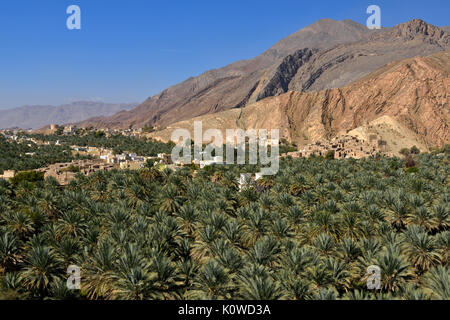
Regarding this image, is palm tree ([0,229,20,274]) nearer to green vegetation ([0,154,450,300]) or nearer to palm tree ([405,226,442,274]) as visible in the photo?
green vegetation ([0,154,450,300])

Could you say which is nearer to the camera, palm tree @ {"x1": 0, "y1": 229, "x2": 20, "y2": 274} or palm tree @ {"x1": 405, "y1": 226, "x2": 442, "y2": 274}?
palm tree @ {"x1": 405, "y1": 226, "x2": 442, "y2": 274}

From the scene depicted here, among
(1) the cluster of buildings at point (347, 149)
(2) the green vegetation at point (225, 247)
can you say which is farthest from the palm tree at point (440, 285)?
(1) the cluster of buildings at point (347, 149)

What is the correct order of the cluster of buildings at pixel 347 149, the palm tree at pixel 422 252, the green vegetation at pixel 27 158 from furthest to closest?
the cluster of buildings at pixel 347 149
the green vegetation at pixel 27 158
the palm tree at pixel 422 252

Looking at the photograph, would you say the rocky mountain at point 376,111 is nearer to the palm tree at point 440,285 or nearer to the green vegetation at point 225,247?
the green vegetation at point 225,247

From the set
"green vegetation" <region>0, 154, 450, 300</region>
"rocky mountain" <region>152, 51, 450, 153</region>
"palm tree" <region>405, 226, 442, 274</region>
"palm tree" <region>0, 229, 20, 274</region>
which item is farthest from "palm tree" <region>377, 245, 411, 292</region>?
"rocky mountain" <region>152, 51, 450, 153</region>

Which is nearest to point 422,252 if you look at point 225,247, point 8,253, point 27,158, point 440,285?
point 440,285
